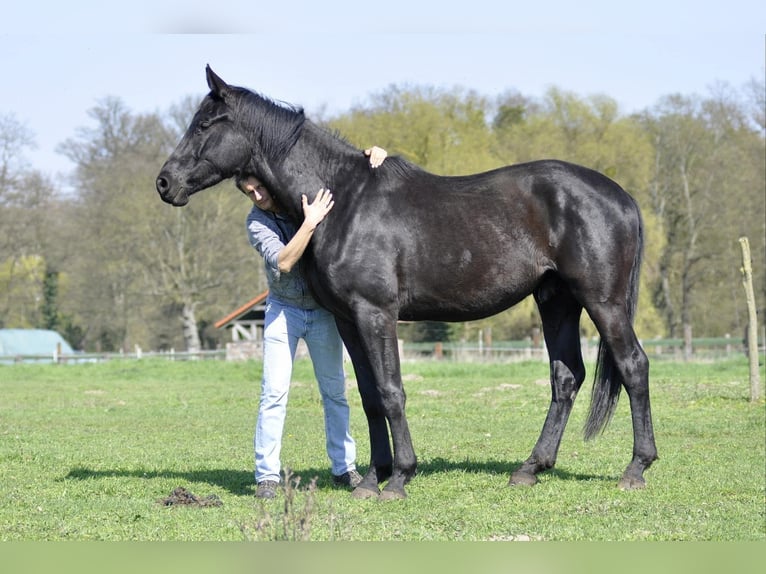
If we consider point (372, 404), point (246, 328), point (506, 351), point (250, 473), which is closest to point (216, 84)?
point (372, 404)

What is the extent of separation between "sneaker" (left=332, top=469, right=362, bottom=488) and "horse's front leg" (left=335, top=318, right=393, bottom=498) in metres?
0.20

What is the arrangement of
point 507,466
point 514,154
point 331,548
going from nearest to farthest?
point 331,548 < point 507,466 < point 514,154

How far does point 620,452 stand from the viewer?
916 cm

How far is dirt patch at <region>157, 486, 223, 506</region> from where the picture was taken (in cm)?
628

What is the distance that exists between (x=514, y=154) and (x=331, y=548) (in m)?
37.1

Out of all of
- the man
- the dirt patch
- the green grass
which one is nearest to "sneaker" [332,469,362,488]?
the man

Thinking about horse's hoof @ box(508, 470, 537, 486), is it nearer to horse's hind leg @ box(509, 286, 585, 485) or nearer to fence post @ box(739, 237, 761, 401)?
horse's hind leg @ box(509, 286, 585, 485)

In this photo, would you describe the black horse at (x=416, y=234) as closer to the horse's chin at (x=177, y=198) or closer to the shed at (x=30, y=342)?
the horse's chin at (x=177, y=198)

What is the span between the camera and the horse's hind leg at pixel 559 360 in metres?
7.35

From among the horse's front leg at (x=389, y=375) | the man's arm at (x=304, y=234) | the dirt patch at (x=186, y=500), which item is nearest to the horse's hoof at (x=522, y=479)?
the horse's front leg at (x=389, y=375)

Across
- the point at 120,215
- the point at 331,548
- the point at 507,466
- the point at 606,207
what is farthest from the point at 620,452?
the point at 120,215

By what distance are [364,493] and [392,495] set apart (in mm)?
262

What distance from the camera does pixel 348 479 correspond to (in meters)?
7.25

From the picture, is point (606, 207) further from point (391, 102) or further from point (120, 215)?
point (120, 215)
